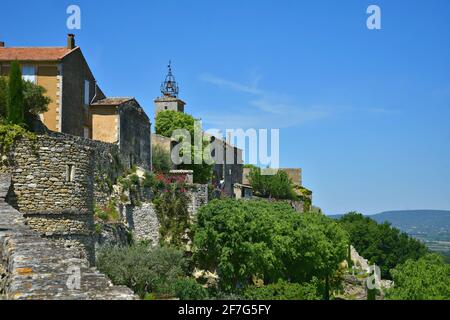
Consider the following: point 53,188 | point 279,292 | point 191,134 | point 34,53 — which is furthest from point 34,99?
point 191,134

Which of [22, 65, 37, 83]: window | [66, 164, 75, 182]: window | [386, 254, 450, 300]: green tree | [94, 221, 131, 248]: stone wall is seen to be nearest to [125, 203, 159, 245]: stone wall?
[94, 221, 131, 248]: stone wall

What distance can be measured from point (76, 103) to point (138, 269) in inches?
783

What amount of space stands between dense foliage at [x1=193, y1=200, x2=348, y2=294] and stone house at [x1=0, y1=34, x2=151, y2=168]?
7098 millimetres

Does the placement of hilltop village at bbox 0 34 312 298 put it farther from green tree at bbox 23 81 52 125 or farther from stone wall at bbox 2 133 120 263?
green tree at bbox 23 81 52 125

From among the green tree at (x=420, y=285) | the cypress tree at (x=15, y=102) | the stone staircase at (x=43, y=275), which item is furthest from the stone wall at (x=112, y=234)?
the stone staircase at (x=43, y=275)

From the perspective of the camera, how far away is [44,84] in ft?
123

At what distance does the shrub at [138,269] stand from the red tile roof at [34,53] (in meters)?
18.0

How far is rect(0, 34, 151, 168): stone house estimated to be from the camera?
1480 inches

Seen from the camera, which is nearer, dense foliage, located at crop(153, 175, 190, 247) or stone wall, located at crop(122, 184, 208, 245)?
stone wall, located at crop(122, 184, 208, 245)

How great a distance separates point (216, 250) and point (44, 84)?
1514 centimetres

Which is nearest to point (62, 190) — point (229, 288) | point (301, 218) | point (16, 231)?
point (16, 231)

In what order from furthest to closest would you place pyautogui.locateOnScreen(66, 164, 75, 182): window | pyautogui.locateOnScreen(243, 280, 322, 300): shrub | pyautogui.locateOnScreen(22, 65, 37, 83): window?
pyautogui.locateOnScreen(22, 65, 37, 83): window
pyautogui.locateOnScreen(243, 280, 322, 300): shrub
pyautogui.locateOnScreen(66, 164, 75, 182): window

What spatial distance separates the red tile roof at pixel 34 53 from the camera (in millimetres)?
37938
